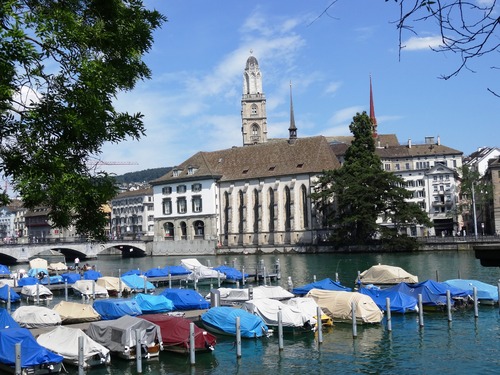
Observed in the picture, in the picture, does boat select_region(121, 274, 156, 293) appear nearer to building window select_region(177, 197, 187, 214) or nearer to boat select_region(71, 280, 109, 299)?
boat select_region(71, 280, 109, 299)

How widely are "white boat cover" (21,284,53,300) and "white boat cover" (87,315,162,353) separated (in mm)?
21426

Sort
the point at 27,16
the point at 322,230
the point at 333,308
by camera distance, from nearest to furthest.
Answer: the point at 27,16 → the point at 333,308 → the point at 322,230

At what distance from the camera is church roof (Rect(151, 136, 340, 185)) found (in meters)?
108

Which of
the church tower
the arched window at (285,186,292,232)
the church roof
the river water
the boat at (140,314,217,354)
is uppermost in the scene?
the church tower

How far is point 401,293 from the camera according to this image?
33969 millimetres

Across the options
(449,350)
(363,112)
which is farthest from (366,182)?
(449,350)

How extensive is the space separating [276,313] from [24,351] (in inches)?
496

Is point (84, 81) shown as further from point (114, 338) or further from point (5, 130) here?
point (114, 338)

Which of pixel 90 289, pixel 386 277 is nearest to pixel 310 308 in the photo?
pixel 386 277

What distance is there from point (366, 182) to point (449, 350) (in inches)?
2441

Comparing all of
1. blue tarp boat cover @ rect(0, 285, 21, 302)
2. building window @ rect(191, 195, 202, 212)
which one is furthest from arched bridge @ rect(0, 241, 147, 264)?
blue tarp boat cover @ rect(0, 285, 21, 302)

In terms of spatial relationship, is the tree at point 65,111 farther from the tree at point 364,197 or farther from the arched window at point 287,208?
the arched window at point 287,208

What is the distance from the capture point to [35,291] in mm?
45781

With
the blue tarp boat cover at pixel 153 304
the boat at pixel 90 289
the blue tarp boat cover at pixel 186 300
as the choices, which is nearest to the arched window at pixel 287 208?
the boat at pixel 90 289
